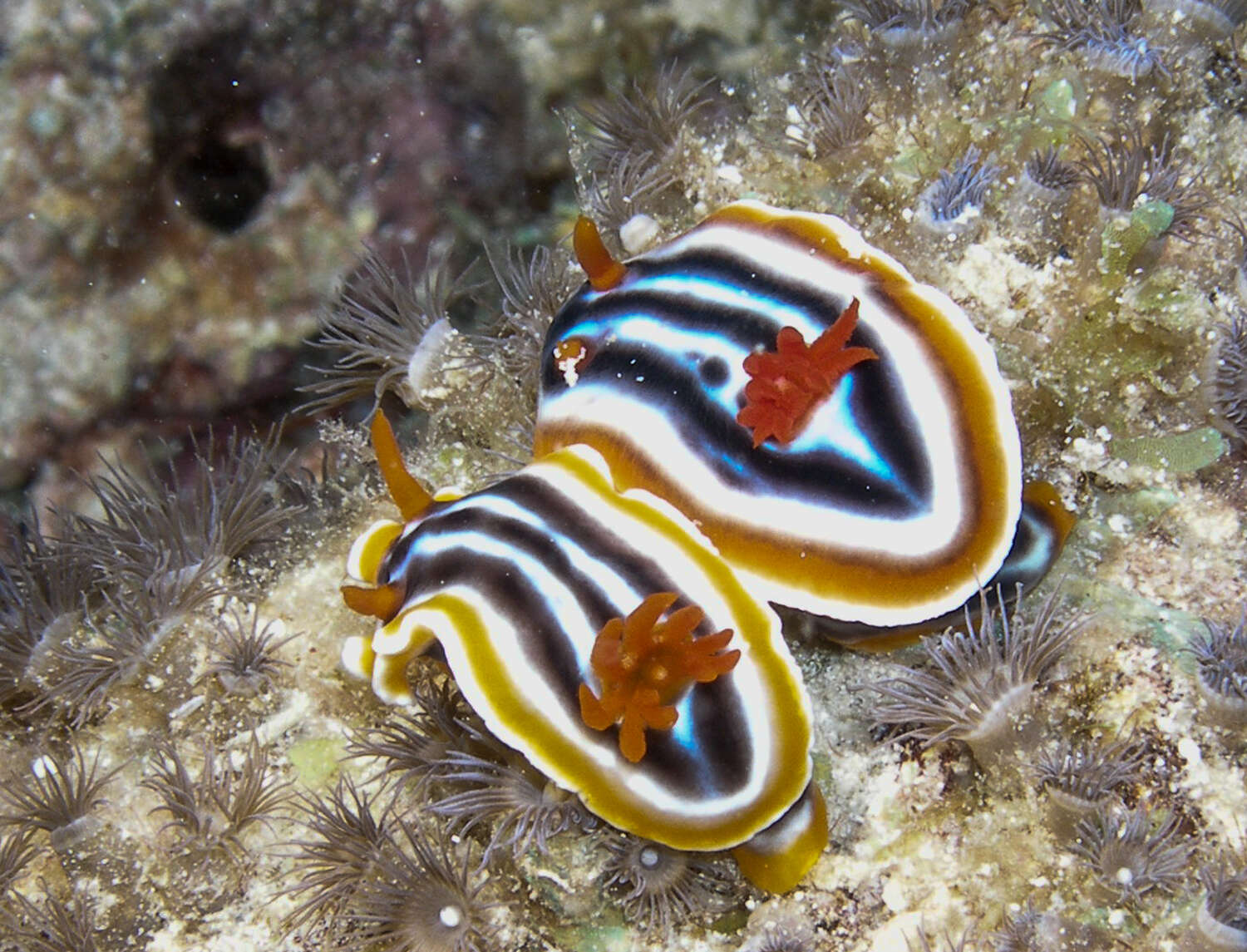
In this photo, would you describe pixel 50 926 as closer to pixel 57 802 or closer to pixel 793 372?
pixel 57 802

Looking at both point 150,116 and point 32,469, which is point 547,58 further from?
point 32,469

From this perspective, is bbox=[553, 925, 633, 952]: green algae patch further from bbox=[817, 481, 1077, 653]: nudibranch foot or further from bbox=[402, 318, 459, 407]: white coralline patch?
bbox=[402, 318, 459, 407]: white coralline patch

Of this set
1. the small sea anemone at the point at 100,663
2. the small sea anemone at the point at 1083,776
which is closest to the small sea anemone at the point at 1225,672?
the small sea anemone at the point at 1083,776

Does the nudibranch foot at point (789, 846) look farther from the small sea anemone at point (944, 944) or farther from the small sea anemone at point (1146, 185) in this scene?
the small sea anemone at point (1146, 185)

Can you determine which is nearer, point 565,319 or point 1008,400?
point 1008,400

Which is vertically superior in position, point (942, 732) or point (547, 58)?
point (547, 58)

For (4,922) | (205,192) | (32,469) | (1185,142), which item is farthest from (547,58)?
(4,922)

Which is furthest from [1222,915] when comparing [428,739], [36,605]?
[36,605]
